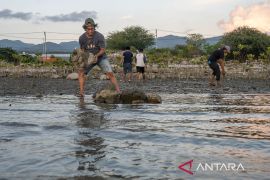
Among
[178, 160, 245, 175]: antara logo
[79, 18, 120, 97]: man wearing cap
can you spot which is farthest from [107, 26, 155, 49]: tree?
[178, 160, 245, 175]: antara logo

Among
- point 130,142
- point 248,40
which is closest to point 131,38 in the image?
point 248,40

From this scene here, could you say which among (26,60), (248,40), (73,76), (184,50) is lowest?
(73,76)

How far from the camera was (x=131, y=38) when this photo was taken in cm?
5931

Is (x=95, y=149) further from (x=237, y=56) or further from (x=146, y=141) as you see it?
(x=237, y=56)

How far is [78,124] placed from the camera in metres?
6.03

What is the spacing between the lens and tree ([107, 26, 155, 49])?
57.0 metres

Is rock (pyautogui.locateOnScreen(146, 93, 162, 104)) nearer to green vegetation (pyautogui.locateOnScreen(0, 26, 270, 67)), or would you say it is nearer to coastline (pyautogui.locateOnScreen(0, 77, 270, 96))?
coastline (pyautogui.locateOnScreen(0, 77, 270, 96))

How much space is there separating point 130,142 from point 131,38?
54978 mm

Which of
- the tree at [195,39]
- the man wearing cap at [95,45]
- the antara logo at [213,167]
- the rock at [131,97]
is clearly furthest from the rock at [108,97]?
the tree at [195,39]

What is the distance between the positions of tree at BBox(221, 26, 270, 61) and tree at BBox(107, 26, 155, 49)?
18459 millimetres

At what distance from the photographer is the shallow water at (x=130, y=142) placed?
3.61 metres

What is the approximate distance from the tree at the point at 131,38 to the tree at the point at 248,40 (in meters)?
18.5

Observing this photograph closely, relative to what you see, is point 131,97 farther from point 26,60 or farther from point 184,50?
point 184,50

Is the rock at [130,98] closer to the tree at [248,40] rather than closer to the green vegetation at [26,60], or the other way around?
the green vegetation at [26,60]
